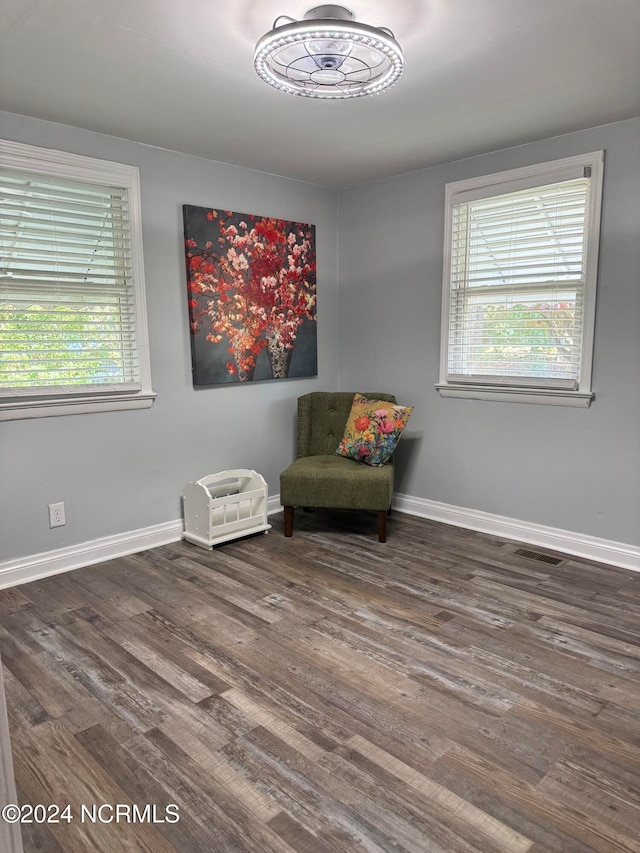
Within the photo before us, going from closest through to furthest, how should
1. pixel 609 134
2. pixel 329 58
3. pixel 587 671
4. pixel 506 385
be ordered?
pixel 329 58 → pixel 587 671 → pixel 609 134 → pixel 506 385

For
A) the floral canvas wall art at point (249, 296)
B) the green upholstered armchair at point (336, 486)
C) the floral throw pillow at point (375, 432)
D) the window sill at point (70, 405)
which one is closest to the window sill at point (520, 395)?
the floral throw pillow at point (375, 432)

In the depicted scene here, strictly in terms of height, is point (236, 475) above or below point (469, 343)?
below

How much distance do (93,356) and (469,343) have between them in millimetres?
2253

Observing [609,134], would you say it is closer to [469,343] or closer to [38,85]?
[469,343]

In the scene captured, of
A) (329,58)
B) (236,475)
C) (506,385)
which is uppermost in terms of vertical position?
(329,58)

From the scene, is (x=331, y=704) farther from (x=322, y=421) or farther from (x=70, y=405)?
(x=322, y=421)

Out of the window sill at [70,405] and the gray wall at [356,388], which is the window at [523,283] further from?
the window sill at [70,405]

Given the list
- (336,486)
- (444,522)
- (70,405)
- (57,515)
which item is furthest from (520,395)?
(57,515)

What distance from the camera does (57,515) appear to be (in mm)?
3096

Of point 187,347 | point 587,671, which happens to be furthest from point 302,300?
point 587,671

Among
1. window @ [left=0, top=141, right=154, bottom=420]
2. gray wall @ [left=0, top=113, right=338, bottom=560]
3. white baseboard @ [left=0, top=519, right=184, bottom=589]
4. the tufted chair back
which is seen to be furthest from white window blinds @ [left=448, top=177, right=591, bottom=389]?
white baseboard @ [left=0, top=519, right=184, bottom=589]

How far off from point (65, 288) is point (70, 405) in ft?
2.01

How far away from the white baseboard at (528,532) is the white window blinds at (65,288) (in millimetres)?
2102

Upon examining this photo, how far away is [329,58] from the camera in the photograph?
2.01m
